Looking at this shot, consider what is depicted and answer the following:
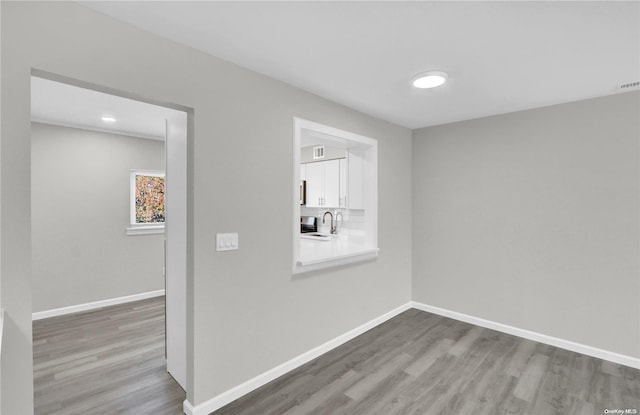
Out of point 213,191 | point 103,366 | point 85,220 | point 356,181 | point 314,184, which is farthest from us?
point 314,184

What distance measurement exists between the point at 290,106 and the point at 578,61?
2.17 meters

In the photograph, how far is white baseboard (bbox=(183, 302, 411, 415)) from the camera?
205 centimetres

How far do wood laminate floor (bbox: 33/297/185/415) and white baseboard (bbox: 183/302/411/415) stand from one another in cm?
20

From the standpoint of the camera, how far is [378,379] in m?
2.47

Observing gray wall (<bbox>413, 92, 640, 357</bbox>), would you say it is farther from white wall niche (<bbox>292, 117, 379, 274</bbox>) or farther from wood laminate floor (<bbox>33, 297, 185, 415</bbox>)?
wood laminate floor (<bbox>33, 297, 185, 415</bbox>)

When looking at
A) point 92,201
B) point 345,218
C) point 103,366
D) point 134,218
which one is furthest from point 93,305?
point 345,218

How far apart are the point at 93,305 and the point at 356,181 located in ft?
13.0

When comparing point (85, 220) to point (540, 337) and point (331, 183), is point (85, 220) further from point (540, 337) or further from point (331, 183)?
point (540, 337)

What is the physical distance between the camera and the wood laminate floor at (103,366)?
7.06 feet

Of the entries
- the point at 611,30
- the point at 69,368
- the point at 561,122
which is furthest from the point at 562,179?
the point at 69,368

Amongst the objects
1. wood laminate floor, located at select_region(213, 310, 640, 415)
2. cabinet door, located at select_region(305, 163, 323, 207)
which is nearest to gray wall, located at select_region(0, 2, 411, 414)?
wood laminate floor, located at select_region(213, 310, 640, 415)

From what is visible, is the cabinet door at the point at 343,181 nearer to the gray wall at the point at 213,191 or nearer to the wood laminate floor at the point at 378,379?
the gray wall at the point at 213,191

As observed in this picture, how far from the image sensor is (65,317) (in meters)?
3.80

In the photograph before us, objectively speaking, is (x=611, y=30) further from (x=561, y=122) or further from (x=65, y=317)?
(x=65, y=317)
